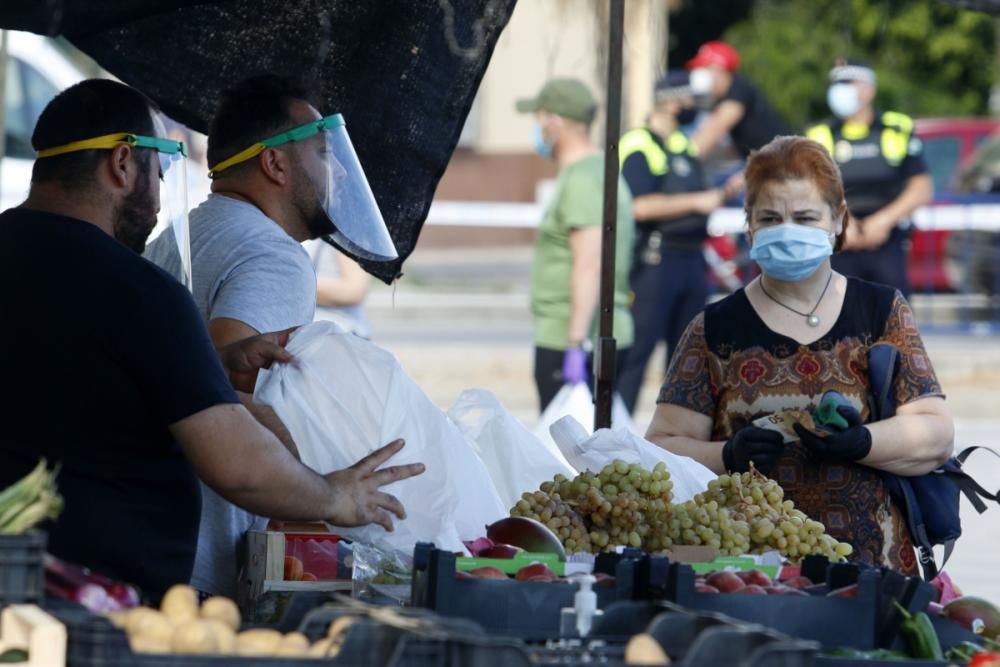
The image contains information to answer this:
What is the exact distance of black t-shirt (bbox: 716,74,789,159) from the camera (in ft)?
35.1

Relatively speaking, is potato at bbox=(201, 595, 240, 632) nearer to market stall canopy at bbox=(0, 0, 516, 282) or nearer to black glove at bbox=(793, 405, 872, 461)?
black glove at bbox=(793, 405, 872, 461)

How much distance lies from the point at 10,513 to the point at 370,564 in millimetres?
1132

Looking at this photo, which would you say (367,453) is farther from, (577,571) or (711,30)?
(711,30)

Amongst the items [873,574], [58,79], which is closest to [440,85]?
[873,574]

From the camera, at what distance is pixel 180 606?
2.68m

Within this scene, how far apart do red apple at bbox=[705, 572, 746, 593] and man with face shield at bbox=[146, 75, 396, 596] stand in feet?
3.73

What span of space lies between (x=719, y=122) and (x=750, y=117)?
590 mm

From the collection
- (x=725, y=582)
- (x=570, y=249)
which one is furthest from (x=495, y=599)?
(x=570, y=249)


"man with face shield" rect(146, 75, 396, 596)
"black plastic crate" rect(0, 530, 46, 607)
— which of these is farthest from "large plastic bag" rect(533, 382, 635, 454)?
"black plastic crate" rect(0, 530, 46, 607)

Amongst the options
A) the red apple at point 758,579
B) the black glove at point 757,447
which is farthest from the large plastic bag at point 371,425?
the black glove at point 757,447

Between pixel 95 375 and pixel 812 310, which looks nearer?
pixel 95 375

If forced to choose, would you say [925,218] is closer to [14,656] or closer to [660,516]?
[660,516]

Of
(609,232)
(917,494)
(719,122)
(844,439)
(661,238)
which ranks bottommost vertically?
(917,494)

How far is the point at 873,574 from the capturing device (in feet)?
10.0
